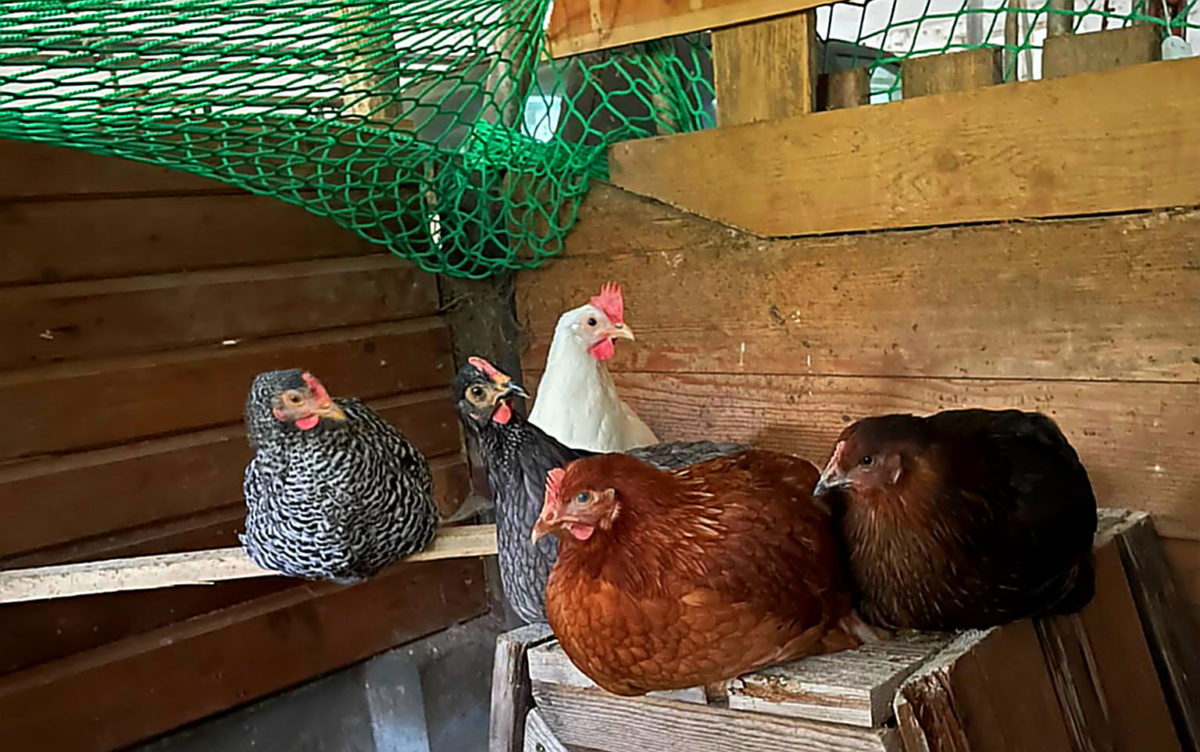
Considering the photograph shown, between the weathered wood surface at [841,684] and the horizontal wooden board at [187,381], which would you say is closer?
the weathered wood surface at [841,684]

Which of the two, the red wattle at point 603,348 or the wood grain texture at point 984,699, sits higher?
the red wattle at point 603,348

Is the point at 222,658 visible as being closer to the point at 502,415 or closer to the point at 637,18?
the point at 502,415

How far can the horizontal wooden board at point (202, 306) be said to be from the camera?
1.47m

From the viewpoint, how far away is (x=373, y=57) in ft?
4.45

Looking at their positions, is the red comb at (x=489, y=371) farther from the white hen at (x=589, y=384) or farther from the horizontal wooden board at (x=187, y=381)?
the horizontal wooden board at (x=187, y=381)

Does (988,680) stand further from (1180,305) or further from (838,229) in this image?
(838,229)

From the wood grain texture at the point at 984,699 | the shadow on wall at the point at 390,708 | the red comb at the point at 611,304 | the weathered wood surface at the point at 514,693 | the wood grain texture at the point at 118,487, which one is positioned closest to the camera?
the wood grain texture at the point at 984,699

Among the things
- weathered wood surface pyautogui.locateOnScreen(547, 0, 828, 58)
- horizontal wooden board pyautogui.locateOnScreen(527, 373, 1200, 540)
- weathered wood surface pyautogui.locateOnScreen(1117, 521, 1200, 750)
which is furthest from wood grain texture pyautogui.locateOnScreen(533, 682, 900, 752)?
weathered wood surface pyautogui.locateOnScreen(547, 0, 828, 58)

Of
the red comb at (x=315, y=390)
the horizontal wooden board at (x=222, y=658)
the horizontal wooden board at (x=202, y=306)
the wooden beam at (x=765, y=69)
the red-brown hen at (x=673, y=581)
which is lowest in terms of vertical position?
the horizontal wooden board at (x=222, y=658)

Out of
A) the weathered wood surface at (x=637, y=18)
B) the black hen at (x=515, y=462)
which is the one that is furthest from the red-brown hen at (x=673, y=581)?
the weathered wood surface at (x=637, y=18)

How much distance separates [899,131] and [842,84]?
0.14m

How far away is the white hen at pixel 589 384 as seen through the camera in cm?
155

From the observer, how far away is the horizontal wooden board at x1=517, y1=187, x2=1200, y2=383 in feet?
3.80

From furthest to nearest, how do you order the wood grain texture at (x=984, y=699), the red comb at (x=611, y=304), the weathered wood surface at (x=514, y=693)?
the red comb at (x=611, y=304), the weathered wood surface at (x=514, y=693), the wood grain texture at (x=984, y=699)
